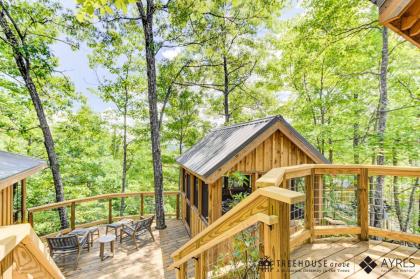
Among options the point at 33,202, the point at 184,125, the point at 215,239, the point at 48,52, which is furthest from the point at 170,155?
the point at 215,239

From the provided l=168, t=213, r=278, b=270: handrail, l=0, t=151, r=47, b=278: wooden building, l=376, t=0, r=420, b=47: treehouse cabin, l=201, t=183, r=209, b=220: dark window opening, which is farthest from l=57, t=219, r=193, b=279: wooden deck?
l=376, t=0, r=420, b=47: treehouse cabin

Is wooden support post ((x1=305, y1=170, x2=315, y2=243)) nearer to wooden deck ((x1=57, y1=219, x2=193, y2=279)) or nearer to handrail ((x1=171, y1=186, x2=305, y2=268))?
handrail ((x1=171, y1=186, x2=305, y2=268))

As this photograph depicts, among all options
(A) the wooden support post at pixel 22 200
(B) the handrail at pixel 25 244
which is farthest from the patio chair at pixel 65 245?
(B) the handrail at pixel 25 244

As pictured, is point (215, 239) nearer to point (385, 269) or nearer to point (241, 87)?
point (385, 269)

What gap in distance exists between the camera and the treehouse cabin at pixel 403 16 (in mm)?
1611

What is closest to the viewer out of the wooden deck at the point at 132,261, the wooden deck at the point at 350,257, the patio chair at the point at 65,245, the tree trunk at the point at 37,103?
the wooden deck at the point at 350,257

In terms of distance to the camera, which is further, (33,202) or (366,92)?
(33,202)

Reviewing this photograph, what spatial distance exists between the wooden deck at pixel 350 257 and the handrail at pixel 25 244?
2428 millimetres

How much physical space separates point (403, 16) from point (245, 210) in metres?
2.02

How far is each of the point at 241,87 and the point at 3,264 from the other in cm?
1272

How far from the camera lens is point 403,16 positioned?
1742 millimetres

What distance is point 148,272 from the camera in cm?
541

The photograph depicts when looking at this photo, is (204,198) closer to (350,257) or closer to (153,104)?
(350,257)

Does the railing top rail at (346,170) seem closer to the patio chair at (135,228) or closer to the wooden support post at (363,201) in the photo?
the wooden support post at (363,201)
